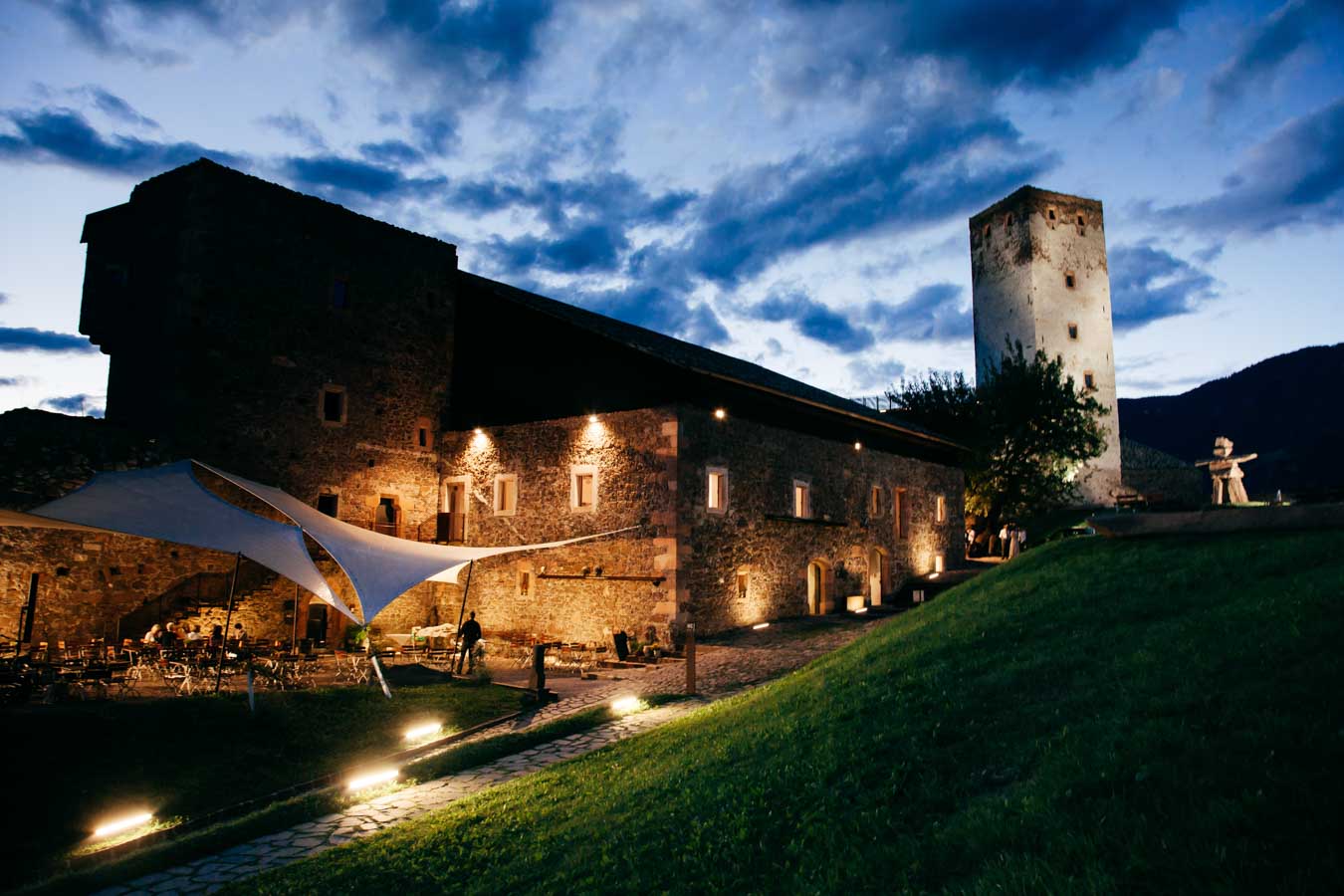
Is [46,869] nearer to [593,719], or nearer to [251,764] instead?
[251,764]

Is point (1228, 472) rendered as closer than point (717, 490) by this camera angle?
No

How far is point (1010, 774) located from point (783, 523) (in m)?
15.6

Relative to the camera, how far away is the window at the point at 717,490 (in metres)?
17.6

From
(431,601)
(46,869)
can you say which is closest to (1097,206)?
(431,601)

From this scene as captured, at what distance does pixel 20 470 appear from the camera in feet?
48.0

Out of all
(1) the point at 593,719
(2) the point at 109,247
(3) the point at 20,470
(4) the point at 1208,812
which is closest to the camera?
(4) the point at 1208,812

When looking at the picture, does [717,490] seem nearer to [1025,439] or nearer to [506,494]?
[506,494]

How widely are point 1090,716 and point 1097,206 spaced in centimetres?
3925

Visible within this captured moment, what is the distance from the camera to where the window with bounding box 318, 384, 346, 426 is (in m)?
19.8

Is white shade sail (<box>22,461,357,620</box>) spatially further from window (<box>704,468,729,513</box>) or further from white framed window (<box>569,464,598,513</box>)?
window (<box>704,468,729,513</box>)

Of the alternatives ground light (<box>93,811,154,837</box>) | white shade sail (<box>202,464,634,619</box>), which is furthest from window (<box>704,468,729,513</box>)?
ground light (<box>93,811,154,837</box>)

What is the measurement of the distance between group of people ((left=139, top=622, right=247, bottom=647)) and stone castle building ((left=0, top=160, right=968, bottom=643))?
0.69 meters

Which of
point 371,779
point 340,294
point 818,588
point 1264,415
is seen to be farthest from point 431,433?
point 1264,415

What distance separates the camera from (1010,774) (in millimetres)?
4129
